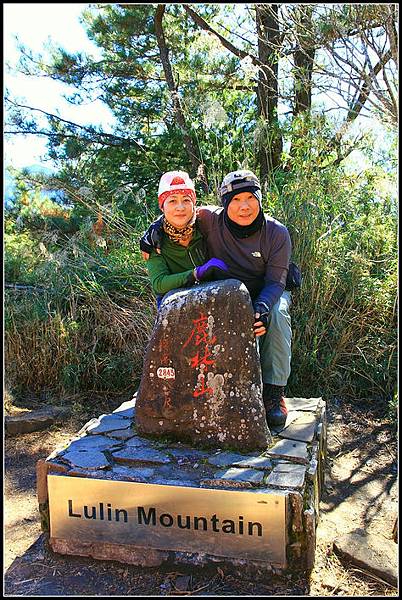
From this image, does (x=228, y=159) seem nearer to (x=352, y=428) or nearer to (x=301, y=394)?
(x=301, y=394)

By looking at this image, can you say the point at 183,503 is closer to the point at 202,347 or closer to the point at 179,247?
the point at 202,347

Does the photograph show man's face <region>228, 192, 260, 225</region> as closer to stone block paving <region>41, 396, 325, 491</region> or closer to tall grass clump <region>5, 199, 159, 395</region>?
Result: stone block paving <region>41, 396, 325, 491</region>

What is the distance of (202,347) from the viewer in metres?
2.71


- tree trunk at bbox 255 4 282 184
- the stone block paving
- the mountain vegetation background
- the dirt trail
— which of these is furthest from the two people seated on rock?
tree trunk at bbox 255 4 282 184

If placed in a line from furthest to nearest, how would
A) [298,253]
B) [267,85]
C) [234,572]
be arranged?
[267,85] < [298,253] < [234,572]

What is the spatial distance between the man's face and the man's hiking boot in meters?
0.86

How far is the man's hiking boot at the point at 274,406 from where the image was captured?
2.98 metres

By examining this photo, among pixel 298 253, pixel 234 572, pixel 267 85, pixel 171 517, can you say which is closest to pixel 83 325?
pixel 298 253

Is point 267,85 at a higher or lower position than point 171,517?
higher

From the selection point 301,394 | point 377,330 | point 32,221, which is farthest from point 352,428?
point 32,221

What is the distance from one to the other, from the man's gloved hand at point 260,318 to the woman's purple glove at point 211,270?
0.89 feet

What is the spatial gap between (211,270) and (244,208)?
14.3 inches

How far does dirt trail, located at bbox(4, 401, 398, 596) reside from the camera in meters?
2.32

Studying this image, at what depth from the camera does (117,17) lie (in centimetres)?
754
